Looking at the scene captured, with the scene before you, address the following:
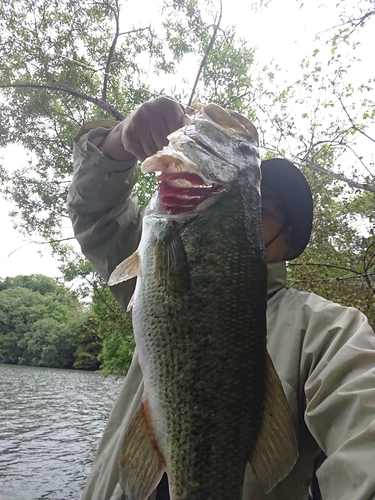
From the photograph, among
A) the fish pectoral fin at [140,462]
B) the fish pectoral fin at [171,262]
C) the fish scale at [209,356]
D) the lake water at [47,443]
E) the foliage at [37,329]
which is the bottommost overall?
the lake water at [47,443]

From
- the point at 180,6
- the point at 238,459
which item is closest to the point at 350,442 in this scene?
the point at 238,459

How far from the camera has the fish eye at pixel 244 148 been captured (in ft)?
5.43

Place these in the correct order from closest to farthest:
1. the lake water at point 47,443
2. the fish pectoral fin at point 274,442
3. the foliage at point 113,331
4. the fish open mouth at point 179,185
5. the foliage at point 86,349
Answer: the fish pectoral fin at point 274,442 < the fish open mouth at point 179,185 < the lake water at point 47,443 < the foliage at point 113,331 < the foliage at point 86,349

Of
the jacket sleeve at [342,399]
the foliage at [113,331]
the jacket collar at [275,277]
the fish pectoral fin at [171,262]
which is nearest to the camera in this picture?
the jacket sleeve at [342,399]

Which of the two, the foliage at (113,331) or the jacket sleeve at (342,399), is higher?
the foliage at (113,331)

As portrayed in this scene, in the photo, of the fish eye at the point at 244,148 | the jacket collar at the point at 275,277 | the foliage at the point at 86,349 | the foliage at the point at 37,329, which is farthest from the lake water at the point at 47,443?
the foliage at the point at 37,329

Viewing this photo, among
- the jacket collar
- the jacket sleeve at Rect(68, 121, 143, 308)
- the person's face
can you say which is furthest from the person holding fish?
the person's face

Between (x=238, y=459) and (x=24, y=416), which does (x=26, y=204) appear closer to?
(x=24, y=416)

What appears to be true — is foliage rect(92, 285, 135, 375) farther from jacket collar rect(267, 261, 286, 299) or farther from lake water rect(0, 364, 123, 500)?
jacket collar rect(267, 261, 286, 299)

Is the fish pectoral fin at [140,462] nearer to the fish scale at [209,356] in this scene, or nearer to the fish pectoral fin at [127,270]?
the fish scale at [209,356]

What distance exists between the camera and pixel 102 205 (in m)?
2.09

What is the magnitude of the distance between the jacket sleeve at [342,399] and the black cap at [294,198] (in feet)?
2.12

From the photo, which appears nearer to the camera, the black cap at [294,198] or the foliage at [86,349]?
the black cap at [294,198]

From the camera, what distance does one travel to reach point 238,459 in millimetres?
1198
